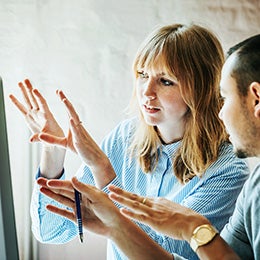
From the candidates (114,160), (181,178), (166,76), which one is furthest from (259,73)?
(114,160)

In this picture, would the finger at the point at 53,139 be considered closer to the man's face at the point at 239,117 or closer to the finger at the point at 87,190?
the finger at the point at 87,190

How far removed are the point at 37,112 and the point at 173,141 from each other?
1.33 feet

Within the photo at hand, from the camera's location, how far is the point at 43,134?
56.2 inches

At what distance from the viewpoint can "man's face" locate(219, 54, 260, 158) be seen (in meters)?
1.24

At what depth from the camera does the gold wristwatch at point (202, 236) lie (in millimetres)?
1283

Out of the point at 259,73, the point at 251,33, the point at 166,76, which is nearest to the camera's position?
the point at 259,73

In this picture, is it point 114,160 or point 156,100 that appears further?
point 114,160

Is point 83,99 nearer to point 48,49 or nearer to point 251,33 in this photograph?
point 48,49

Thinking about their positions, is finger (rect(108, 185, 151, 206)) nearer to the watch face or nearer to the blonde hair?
the watch face

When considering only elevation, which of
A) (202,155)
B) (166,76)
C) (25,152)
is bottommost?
(25,152)

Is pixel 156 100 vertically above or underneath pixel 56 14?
underneath

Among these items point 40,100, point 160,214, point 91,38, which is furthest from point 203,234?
point 91,38

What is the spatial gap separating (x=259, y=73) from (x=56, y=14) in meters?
1.15

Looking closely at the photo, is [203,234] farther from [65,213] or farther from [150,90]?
A: [150,90]
